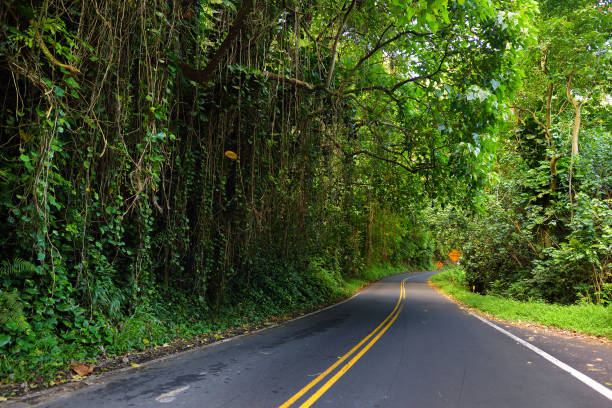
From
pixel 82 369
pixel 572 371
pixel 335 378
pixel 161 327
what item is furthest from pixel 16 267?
pixel 572 371

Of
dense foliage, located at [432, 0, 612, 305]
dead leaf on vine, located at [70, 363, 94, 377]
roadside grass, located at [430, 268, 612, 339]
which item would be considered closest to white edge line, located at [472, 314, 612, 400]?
roadside grass, located at [430, 268, 612, 339]

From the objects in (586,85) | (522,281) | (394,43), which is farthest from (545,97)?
(394,43)

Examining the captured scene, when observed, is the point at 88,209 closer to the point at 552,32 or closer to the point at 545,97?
→ the point at 552,32

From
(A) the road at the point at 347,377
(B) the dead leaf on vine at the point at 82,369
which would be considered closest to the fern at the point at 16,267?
(B) the dead leaf on vine at the point at 82,369

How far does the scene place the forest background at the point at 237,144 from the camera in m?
5.34

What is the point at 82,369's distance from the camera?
545 cm

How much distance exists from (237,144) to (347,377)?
5.48m

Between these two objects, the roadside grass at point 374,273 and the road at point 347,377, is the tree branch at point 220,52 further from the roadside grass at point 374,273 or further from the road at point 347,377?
the roadside grass at point 374,273

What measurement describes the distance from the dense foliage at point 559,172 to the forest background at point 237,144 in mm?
98

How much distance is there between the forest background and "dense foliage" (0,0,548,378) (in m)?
0.05

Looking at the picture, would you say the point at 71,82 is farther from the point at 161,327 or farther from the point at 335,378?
the point at 335,378

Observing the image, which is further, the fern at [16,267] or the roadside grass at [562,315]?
the roadside grass at [562,315]

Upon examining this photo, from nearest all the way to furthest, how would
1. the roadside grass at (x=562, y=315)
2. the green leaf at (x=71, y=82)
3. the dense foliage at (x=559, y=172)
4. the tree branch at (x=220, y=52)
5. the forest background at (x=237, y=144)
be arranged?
1. the green leaf at (x=71, y=82)
2. the forest background at (x=237, y=144)
3. the tree branch at (x=220, y=52)
4. the roadside grass at (x=562, y=315)
5. the dense foliage at (x=559, y=172)

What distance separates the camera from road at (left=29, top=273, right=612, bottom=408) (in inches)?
176
